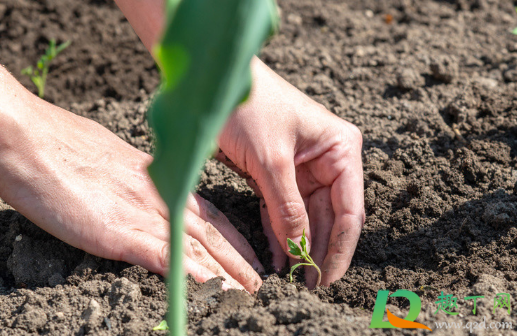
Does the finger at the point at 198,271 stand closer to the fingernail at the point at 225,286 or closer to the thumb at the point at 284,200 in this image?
the fingernail at the point at 225,286

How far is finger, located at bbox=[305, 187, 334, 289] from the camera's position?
198cm

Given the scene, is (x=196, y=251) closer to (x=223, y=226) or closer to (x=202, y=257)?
(x=202, y=257)

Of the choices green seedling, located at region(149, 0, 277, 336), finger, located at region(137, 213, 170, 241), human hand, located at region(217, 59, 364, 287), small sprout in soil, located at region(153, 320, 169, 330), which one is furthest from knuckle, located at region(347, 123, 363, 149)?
green seedling, located at region(149, 0, 277, 336)

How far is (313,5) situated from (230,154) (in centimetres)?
210

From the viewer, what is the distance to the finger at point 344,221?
71.7 inches

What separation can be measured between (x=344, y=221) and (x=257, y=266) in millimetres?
431

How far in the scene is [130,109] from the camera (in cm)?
271

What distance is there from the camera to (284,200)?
1795mm

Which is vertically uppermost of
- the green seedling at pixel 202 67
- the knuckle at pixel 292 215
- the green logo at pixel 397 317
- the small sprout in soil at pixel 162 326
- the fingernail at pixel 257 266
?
the green seedling at pixel 202 67

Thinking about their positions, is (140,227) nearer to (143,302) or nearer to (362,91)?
(143,302)

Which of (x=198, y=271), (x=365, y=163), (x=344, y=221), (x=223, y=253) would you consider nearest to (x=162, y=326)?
(x=198, y=271)

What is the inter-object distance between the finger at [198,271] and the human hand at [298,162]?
32cm

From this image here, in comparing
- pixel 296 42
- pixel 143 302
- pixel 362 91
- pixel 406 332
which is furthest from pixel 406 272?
pixel 296 42

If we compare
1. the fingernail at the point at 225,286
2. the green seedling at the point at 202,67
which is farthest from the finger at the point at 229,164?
the green seedling at the point at 202,67
